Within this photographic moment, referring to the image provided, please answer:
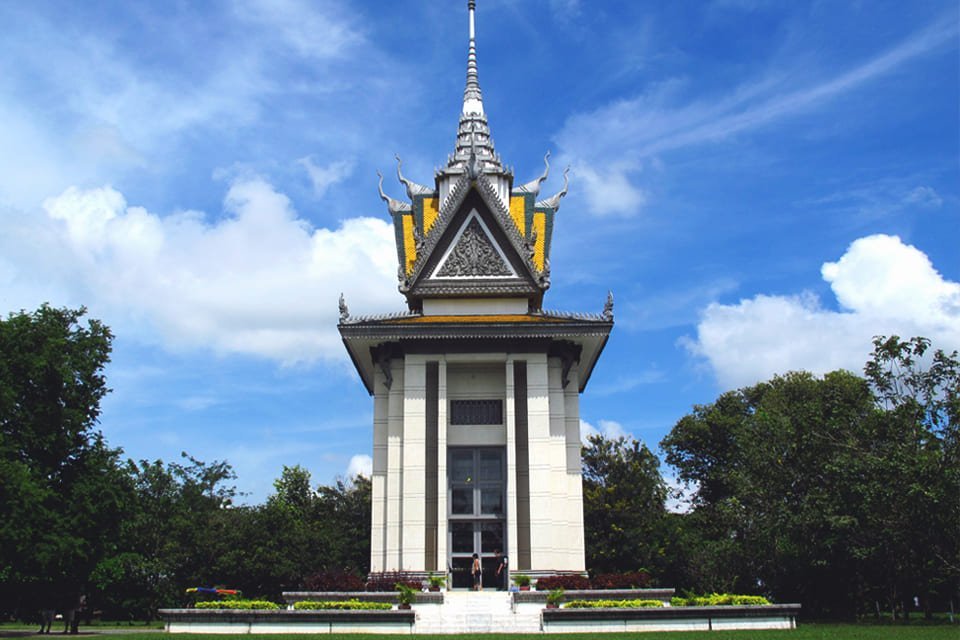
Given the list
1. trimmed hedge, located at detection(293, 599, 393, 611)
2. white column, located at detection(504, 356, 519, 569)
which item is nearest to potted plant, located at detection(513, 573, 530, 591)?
white column, located at detection(504, 356, 519, 569)

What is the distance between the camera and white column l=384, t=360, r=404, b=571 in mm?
31984

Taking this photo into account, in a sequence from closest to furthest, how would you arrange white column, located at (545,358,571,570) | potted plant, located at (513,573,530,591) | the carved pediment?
potted plant, located at (513,573,530,591) < white column, located at (545,358,571,570) < the carved pediment

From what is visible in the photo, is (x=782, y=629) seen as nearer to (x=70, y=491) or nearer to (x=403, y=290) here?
(x=403, y=290)

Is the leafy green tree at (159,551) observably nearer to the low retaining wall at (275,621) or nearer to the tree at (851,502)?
the low retaining wall at (275,621)

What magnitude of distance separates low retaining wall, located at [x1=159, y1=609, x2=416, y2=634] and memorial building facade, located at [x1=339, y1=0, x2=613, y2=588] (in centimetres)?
745

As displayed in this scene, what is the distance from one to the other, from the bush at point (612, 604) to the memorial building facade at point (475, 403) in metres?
5.75

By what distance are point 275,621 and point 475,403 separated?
1271cm

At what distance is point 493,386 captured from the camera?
3441 centimetres

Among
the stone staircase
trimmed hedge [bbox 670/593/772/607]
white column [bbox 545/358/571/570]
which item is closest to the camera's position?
trimmed hedge [bbox 670/593/772/607]

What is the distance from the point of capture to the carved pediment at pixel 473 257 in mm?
35375

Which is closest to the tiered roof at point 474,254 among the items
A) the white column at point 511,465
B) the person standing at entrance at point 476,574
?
the white column at point 511,465

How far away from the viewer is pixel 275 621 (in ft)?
76.4

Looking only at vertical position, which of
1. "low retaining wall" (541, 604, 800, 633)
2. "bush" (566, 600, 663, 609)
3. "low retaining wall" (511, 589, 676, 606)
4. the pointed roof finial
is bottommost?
"low retaining wall" (541, 604, 800, 633)

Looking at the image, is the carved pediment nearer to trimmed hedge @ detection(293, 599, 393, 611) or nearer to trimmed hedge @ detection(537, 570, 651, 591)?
trimmed hedge @ detection(537, 570, 651, 591)
